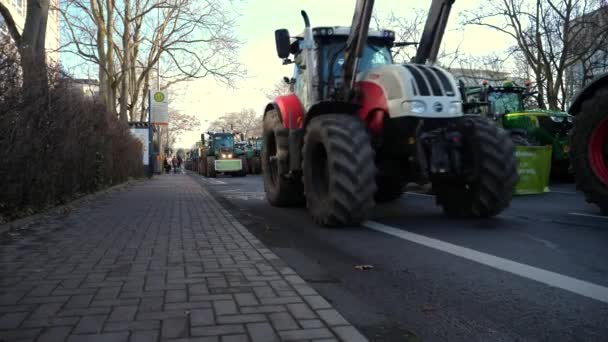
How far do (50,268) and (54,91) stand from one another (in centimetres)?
446

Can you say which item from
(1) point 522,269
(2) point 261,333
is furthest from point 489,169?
(2) point 261,333

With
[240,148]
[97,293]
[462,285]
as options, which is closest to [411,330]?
[462,285]

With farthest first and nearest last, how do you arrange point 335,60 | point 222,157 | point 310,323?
point 222,157, point 335,60, point 310,323

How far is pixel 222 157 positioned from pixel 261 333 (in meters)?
30.6

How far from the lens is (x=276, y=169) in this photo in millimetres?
10141

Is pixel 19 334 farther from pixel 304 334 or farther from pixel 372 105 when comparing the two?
pixel 372 105

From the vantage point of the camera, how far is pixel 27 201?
24.8 feet

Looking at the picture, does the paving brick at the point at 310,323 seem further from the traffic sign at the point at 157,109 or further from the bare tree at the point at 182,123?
A: the bare tree at the point at 182,123

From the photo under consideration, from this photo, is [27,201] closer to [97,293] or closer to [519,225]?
[97,293]

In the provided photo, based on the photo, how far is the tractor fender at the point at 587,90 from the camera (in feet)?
22.7

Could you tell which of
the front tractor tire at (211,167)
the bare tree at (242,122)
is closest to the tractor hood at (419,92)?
the front tractor tire at (211,167)

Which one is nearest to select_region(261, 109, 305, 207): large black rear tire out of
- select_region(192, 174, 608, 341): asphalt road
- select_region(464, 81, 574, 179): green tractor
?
select_region(192, 174, 608, 341): asphalt road

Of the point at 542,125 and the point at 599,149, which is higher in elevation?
the point at 542,125

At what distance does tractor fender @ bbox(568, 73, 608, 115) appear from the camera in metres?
6.93
